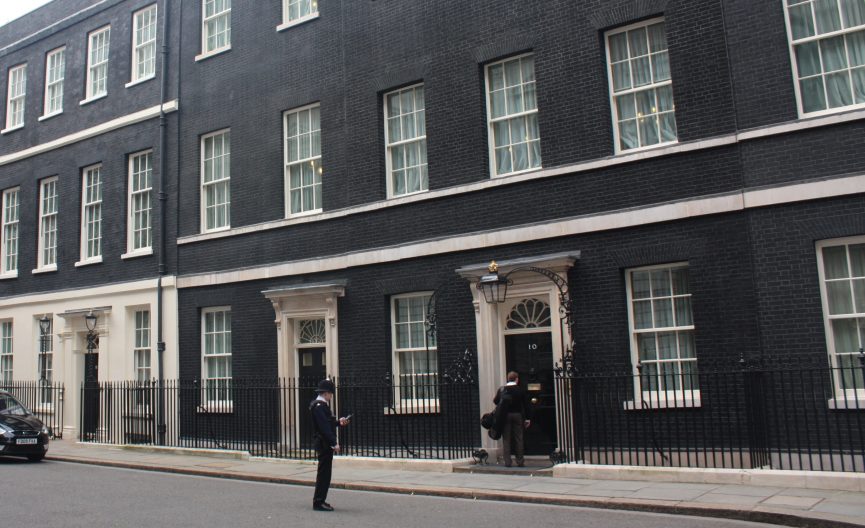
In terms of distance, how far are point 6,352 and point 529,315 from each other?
1782 cm

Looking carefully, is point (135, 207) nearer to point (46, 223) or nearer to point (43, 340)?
point (46, 223)

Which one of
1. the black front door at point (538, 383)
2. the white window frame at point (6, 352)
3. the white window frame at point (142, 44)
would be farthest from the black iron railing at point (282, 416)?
the white window frame at point (142, 44)

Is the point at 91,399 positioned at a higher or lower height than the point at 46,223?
lower

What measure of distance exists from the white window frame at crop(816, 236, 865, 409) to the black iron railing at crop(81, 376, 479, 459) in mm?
5796

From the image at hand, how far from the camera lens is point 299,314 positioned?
1686cm

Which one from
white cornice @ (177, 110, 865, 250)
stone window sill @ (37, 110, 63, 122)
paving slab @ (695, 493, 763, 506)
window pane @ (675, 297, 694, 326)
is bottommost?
paving slab @ (695, 493, 763, 506)

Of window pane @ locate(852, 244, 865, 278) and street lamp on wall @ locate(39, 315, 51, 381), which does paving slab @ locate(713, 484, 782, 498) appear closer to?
window pane @ locate(852, 244, 865, 278)

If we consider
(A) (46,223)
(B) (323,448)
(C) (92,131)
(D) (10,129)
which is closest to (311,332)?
(B) (323,448)

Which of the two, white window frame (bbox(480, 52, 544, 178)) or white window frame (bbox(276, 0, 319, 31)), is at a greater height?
white window frame (bbox(276, 0, 319, 31))

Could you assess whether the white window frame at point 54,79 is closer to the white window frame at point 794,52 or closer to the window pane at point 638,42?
the window pane at point 638,42

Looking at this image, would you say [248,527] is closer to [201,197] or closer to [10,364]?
[201,197]

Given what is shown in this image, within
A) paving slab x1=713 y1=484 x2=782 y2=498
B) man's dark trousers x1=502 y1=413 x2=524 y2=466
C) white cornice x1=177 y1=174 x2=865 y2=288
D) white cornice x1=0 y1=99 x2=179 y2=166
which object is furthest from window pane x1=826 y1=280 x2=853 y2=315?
white cornice x1=0 y1=99 x2=179 y2=166

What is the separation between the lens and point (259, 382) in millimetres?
17328

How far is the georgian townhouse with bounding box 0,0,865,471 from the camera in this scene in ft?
36.9
